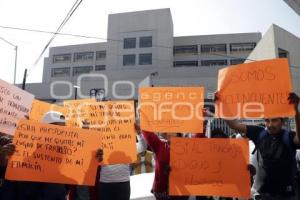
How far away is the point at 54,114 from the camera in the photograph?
4.14 meters

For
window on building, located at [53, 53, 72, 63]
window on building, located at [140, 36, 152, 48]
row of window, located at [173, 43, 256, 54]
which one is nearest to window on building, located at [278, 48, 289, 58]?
window on building, located at [140, 36, 152, 48]

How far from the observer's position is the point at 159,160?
449 cm

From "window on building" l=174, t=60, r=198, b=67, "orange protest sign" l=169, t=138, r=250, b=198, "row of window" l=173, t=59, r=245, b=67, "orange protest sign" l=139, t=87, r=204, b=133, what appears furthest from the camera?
"window on building" l=174, t=60, r=198, b=67

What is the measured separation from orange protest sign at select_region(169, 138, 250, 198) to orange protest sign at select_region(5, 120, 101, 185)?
2.92 ft

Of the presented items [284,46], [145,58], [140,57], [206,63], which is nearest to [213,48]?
[206,63]

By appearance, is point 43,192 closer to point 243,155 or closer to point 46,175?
point 46,175

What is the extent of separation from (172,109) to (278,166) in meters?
1.33

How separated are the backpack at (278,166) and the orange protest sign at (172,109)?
0.82m

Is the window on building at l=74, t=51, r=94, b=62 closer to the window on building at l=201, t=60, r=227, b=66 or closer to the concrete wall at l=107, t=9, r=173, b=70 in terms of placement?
the concrete wall at l=107, t=9, r=173, b=70

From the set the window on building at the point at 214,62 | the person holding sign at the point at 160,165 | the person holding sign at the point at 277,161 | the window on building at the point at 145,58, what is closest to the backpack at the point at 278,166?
the person holding sign at the point at 277,161

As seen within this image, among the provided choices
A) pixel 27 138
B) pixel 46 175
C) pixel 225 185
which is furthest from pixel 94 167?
pixel 225 185

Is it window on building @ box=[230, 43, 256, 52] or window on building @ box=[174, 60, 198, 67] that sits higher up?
window on building @ box=[230, 43, 256, 52]

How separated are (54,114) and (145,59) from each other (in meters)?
53.5

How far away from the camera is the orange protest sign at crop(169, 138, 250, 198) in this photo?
3.95 m
